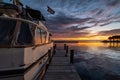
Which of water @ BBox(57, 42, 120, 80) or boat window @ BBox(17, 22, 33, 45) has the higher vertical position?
boat window @ BBox(17, 22, 33, 45)

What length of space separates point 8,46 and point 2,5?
1701 mm

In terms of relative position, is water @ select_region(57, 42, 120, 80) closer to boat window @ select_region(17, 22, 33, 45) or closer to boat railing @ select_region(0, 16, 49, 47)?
boat window @ select_region(17, 22, 33, 45)

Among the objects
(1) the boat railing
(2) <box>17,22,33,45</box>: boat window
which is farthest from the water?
(1) the boat railing

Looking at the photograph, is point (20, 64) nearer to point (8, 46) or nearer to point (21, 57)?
point (21, 57)

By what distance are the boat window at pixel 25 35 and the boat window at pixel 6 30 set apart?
0.34 m

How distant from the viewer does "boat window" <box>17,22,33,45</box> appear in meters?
5.51

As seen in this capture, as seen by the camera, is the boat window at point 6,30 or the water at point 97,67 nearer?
the boat window at point 6,30

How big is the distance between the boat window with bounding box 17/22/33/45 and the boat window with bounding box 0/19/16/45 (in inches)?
13.3

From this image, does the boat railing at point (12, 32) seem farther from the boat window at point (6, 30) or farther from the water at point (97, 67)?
the water at point (97, 67)

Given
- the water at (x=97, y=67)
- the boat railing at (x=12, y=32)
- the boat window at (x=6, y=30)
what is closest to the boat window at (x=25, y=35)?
the boat railing at (x=12, y=32)

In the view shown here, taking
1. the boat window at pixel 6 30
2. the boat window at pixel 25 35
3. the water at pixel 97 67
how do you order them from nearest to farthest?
the boat window at pixel 6 30 < the boat window at pixel 25 35 < the water at pixel 97 67

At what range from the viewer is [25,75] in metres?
5.26

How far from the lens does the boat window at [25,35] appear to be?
5.51 m

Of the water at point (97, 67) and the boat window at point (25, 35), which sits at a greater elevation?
the boat window at point (25, 35)
